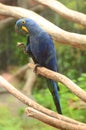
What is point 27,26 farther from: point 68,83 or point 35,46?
point 68,83

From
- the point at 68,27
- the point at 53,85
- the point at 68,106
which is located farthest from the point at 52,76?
the point at 68,27

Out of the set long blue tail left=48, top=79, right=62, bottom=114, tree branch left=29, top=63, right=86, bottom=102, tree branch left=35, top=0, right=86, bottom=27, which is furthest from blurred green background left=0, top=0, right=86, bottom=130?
tree branch left=29, top=63, right=86, bottom=102

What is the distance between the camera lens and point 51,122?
1.00 metres

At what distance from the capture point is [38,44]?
52.4 inches

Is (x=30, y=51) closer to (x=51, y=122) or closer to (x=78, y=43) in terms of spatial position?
(x=78, y=43)

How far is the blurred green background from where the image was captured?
6.69ft

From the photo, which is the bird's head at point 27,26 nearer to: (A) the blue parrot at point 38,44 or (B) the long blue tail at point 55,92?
(A) the blue parrot at point 38,44

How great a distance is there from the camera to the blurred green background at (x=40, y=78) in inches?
80.3

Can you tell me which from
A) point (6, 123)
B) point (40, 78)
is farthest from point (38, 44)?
point (40, 78)

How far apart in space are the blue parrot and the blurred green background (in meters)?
0.62

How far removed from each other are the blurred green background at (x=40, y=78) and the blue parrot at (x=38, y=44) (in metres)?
0.62

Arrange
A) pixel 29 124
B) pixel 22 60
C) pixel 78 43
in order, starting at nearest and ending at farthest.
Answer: pixel 78 43
pixel 29 124
pixel 22 60

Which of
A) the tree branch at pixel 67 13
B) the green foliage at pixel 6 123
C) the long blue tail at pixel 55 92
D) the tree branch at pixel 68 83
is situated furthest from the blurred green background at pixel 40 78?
the tree branch at pixel 68 83

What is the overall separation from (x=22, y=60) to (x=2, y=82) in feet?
9.44
